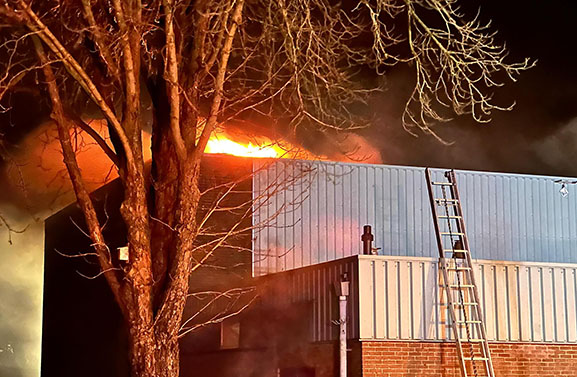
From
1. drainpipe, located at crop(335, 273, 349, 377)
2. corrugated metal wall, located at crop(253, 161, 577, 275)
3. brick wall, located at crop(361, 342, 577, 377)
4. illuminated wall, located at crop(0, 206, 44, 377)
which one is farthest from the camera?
illuminated wall, located at crop(0, 206, 44, 377)

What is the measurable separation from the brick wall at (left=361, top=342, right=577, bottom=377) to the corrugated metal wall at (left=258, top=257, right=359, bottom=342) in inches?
21.0

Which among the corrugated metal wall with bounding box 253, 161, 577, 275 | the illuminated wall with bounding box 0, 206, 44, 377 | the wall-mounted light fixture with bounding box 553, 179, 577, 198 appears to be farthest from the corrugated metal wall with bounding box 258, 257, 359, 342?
the illuminated wall with bounding box 0, 206, 44, 377

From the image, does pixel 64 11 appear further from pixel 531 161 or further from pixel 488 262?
pixel 531 161

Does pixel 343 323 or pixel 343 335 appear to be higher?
pixel 343 323

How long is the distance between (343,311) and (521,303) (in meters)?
3.12

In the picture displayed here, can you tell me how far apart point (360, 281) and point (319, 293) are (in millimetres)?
1598

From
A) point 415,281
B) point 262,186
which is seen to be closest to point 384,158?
point 262,186

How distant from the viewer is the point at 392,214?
21.6 m

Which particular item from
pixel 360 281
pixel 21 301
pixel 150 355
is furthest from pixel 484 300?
pixel 21 301

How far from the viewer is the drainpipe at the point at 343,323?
14.9m

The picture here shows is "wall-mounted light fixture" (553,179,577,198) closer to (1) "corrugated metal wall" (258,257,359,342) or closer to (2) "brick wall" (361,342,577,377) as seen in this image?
(2) "brick wall" (361,342,577,377)

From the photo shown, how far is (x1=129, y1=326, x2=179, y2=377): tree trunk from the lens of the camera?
392 inches

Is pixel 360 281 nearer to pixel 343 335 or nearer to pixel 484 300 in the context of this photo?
pixel 343 335

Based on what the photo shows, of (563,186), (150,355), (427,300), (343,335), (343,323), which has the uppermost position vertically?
(563,186)
